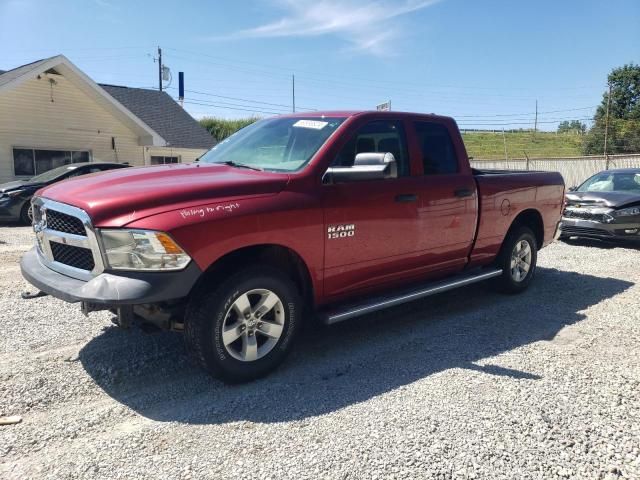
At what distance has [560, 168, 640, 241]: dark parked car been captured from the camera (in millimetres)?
9523

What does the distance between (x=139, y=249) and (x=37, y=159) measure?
55.7 feet

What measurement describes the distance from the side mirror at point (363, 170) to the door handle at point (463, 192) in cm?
123

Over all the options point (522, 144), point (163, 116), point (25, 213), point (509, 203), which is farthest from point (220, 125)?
point (509, 203)

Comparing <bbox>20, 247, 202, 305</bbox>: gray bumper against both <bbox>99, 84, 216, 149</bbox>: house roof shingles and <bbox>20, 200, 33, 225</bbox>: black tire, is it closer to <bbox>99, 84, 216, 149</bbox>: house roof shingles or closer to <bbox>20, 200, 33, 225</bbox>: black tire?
<bbox>20, 200, 33, 225</bbox>: black tire

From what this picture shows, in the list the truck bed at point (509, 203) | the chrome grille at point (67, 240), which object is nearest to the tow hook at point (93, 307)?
the chrome grille at point (67, 240)

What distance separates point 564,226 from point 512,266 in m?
4.98

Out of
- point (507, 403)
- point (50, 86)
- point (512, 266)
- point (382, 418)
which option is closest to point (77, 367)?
point (382, 418)

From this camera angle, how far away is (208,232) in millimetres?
3207

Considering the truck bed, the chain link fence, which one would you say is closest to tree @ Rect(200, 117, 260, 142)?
the chain link fence

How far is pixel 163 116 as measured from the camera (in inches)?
957

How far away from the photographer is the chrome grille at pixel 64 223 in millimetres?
3262

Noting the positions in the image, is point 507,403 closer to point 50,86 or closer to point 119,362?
point 119,362

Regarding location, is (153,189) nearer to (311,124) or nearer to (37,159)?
(311,124)

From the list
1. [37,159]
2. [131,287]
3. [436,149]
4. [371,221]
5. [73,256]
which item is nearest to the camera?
[131,287]
